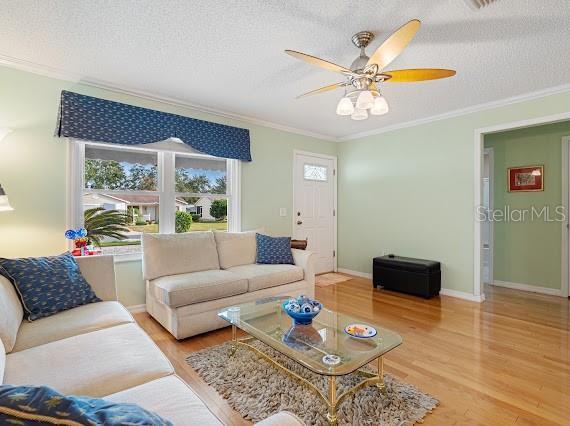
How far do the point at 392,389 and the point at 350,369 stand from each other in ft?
1.97

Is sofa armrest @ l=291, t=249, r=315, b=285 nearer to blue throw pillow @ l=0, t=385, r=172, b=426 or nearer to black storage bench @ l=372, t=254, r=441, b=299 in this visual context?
black storage bench @ l=372, t=254, r=441, b=299

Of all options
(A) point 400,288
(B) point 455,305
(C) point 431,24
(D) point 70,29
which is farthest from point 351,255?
(D) point 70,29

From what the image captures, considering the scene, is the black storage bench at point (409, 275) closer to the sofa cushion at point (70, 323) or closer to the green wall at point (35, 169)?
the green wall at point (35, 169)

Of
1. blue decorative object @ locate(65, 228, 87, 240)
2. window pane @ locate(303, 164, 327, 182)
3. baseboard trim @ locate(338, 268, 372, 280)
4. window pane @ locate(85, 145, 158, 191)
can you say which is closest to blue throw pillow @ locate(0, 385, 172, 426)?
blue decorative object @ locate(65, 228, 87, 240)

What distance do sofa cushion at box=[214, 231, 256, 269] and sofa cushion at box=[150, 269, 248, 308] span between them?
0.44 metres

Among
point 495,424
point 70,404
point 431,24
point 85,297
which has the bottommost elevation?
point 495,424

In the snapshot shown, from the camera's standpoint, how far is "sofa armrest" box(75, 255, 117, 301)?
7.50ft

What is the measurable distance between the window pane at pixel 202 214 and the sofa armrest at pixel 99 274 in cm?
133

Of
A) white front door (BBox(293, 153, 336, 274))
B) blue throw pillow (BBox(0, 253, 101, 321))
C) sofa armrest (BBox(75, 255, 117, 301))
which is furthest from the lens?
white front door (BBox(293, 153, 336, 274))

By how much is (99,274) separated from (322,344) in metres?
1.81

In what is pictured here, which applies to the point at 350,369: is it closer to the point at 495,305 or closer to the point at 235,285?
the point at 235,285

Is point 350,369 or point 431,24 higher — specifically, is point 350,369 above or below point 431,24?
below

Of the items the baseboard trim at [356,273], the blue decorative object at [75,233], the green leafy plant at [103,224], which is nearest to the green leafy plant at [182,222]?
the green leafy plant at [103,224]

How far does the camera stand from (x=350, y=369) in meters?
1.51
